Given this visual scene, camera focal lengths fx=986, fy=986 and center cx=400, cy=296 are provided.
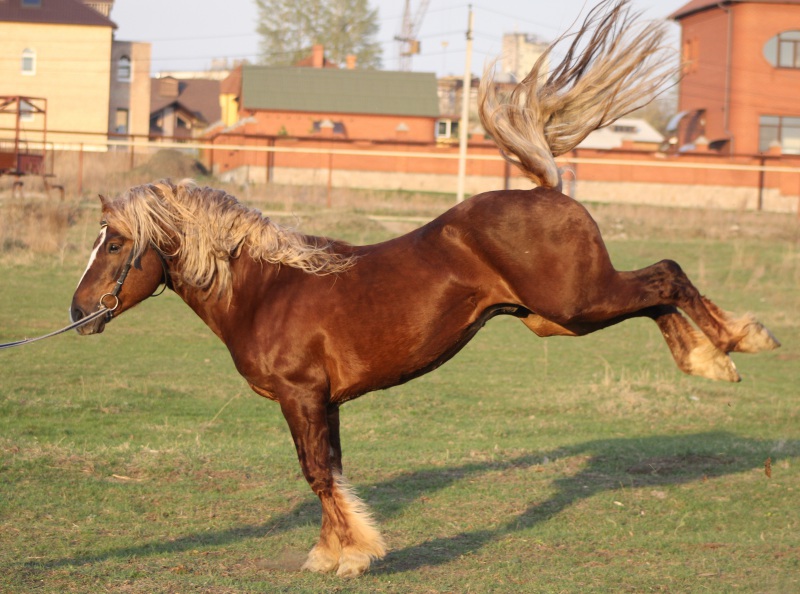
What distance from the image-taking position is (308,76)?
5756 cm

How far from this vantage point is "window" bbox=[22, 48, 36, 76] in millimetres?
57312

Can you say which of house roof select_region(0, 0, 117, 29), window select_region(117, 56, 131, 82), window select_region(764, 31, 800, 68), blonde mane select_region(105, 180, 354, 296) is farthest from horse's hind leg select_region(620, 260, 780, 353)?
window select_region(117, 56, 131, 82)

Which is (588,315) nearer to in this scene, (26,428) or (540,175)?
(540,175)

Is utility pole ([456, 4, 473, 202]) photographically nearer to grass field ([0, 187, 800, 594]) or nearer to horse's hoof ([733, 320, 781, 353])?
grass field ([0, 187, 800, 594])

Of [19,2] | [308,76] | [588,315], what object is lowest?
[588,315]

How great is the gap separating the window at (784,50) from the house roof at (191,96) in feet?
146

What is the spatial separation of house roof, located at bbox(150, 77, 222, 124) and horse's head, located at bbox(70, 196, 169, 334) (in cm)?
7362

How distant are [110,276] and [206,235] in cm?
62

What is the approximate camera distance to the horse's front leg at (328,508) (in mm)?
5766

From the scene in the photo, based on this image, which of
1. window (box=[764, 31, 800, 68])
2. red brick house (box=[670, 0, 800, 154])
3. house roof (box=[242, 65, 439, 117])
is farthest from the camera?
house roof (box=[242, 65, 439, 117])

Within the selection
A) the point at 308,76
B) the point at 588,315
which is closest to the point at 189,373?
the point at 588,315

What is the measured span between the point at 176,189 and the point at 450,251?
174 cm

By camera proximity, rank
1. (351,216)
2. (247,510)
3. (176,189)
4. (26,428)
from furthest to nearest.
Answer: (351,216) < (26,428) < (247,510) < (176,189)

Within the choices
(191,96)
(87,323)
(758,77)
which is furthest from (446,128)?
(87,323)
